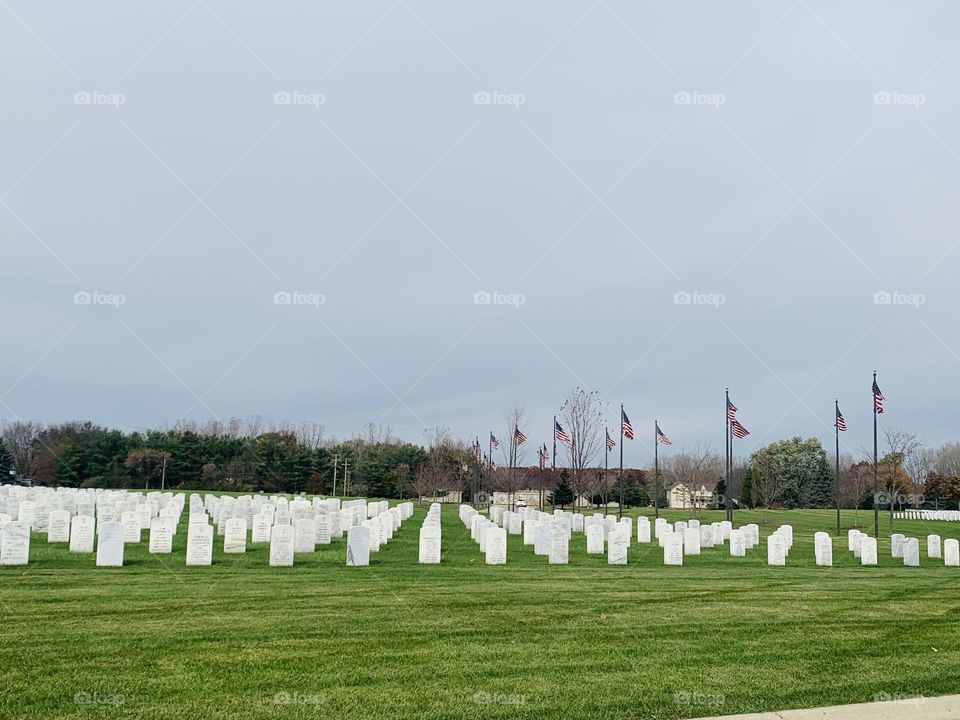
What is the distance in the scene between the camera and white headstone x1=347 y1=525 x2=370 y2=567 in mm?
16609

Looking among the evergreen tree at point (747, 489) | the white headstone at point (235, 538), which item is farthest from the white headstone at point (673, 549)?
the evergreen tree at point (747, 489)

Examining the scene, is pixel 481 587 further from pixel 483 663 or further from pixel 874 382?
pixel 874 382

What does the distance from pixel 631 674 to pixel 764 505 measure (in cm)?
6647

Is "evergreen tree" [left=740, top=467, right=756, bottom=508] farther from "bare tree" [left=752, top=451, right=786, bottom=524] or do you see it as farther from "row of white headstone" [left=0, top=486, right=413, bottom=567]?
"row of white headstone" [left=0, top=486, right=413, bottom=567]

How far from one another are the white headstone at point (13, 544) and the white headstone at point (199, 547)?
295 cm

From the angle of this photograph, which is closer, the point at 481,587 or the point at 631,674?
the point at 631,674

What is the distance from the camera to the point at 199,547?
16.2 metres

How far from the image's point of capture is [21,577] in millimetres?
13570

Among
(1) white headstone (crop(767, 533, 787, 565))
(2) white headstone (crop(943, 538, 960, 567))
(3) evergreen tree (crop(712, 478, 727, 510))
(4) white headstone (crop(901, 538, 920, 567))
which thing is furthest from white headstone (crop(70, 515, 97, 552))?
(3) evergreen tree (crop(712, 478, 727, 510))

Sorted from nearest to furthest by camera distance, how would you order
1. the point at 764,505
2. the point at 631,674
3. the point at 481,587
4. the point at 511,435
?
the point at 631,674
the point at 481,587
the point at 511,435
the point at 764,505

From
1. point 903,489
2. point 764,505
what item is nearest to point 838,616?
point 903,489

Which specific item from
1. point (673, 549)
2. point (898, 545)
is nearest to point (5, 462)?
point (673, 549)

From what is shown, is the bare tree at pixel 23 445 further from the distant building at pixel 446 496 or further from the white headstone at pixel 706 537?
the white headstone at pixel 706 537

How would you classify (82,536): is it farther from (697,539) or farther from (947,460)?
(947,460)
